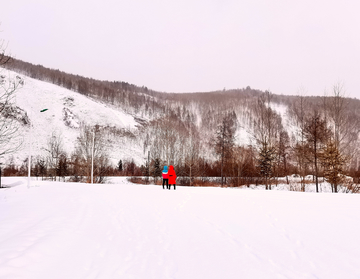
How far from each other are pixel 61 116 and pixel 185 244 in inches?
3496

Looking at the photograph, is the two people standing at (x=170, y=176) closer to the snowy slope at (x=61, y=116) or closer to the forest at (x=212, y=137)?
the forest at (x=212, y=137)

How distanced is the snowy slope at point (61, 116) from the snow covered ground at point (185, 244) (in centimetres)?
7007

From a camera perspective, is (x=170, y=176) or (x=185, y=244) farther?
(x=170, y=176)

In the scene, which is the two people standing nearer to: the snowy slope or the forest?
the forest

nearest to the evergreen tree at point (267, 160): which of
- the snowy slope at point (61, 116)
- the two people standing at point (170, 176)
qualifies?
the two people standing at point (170, 176)

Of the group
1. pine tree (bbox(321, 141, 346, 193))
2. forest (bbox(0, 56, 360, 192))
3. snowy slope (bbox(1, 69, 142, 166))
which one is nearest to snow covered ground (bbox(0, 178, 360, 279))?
pine tree (bbox(321, 141, 346, 193))

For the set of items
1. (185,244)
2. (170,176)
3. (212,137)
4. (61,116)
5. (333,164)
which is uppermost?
(61,116)

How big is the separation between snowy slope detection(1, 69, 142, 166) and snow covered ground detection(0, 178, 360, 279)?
7007cm

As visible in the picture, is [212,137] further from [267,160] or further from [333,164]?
[333,164]

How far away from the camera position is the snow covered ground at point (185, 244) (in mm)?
3881

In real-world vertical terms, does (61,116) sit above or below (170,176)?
above

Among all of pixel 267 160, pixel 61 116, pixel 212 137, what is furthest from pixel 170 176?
pixel 61 116

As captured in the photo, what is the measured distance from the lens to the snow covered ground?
12.7ft

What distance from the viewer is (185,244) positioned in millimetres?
5219
